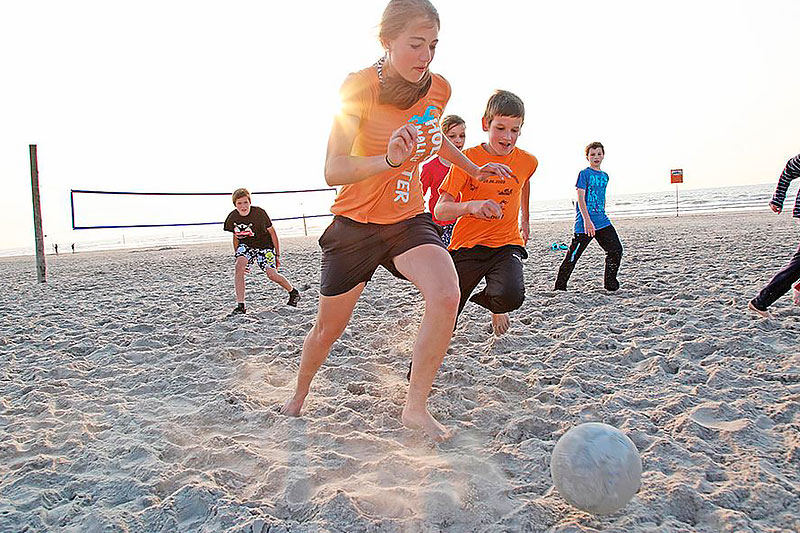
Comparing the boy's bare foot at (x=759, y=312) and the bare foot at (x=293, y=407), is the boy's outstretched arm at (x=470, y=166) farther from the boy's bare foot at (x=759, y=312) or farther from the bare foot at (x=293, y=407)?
the boy's bare foot at (x=759, y=312)

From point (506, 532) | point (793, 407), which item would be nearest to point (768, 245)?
point (793, 407)

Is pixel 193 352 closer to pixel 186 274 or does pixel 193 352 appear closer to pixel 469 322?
pixel 469 322

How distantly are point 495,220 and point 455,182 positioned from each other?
0.35 metres

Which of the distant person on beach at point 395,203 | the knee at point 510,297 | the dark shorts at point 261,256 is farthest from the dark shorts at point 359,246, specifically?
the dark shorts at point 261,256

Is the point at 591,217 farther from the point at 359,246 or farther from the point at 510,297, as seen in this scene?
the point at 359,246

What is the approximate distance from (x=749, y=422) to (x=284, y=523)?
188cm

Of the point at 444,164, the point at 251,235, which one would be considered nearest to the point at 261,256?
the point at 251,235

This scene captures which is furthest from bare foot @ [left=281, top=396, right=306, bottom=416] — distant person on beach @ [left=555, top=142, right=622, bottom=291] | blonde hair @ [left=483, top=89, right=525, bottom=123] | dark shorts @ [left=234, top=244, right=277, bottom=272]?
distant person on beach @ [left=555, top=142, right=622, bottom=291]

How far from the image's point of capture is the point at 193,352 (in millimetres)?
3814

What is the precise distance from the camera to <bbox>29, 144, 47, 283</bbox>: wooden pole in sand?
8266 millimetres

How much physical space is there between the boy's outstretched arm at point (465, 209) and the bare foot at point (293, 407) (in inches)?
46.4

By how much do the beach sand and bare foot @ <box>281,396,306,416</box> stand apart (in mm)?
56

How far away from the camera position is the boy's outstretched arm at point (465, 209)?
259 cm

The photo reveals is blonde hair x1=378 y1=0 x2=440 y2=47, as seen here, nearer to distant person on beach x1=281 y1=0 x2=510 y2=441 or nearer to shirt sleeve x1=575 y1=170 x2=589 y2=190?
distant person on beach x1=281 y1=0 x2=510 y2=441
